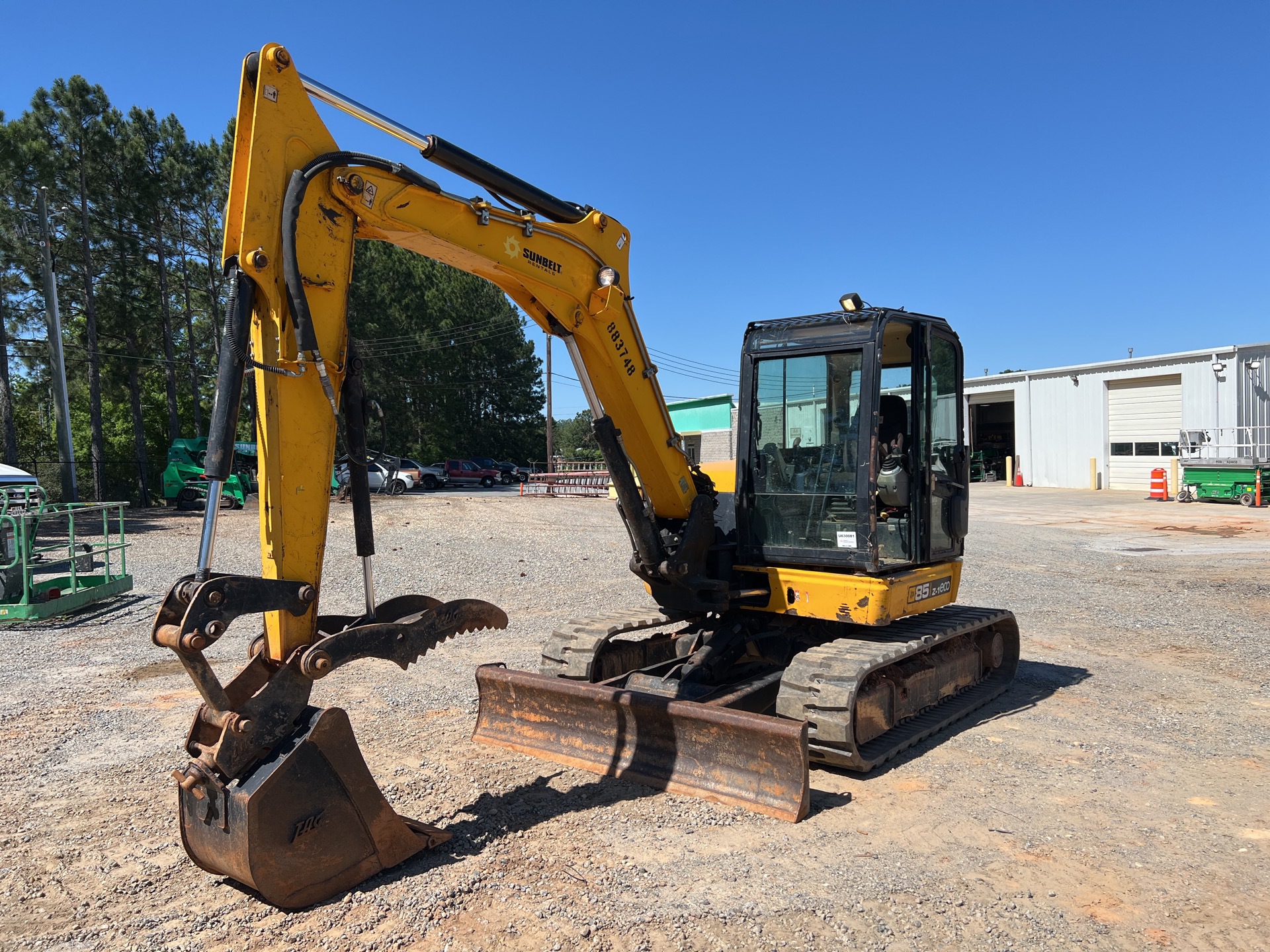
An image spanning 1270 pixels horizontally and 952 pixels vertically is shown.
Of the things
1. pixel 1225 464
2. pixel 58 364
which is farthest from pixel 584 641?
pixel 1225 464

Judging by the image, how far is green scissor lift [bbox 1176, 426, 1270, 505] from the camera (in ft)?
81.6

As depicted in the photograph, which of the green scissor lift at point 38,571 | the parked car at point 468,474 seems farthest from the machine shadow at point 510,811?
the parked car at point 468,474

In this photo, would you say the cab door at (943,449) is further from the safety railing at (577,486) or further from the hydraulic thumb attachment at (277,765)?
the safety railing at (577,486)

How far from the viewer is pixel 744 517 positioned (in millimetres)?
6441

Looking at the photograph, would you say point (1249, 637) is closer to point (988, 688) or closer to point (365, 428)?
point (988, 688)

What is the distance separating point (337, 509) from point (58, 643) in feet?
46.9

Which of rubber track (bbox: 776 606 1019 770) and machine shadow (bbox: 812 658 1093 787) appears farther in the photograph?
machine shadow (bbox: 812 658 1093 787)

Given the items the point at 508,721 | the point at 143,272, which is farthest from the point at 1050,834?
the point at 143,272

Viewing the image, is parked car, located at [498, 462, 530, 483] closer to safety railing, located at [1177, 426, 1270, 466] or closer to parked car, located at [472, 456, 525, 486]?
parked car, located at [472, 456, 525, 486]

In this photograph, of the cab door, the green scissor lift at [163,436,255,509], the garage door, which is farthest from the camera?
the garage door

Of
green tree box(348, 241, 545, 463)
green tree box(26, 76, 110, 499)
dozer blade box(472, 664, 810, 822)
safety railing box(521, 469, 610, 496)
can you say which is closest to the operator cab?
dozer blade box(472, 664, 810, 822)

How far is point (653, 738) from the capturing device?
5461mm

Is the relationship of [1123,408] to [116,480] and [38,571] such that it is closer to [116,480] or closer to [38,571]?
[38,571]

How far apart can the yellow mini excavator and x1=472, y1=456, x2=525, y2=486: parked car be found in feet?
125
